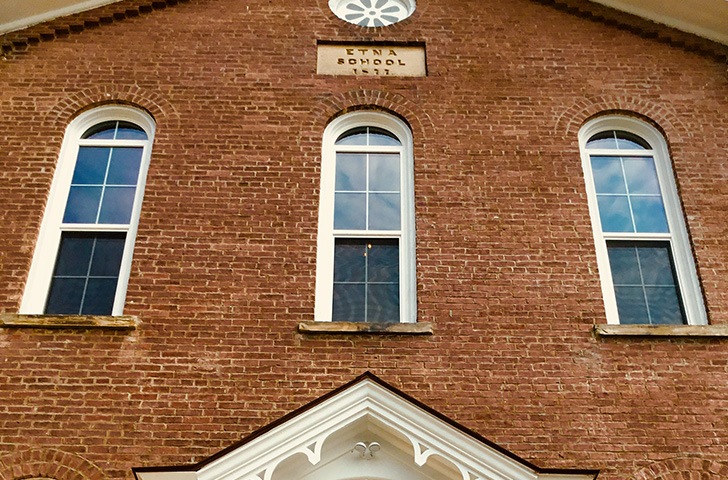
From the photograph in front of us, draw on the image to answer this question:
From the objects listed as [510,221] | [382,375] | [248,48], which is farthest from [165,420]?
[248,48]

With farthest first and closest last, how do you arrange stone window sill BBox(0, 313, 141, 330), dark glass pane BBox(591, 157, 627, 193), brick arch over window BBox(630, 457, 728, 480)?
dark glass pane BBox(591, 157, 627, 193) → stone window sill BBox(0, 313, 141, 330) → brick arch over window BBox(630, 457, 728, 480)

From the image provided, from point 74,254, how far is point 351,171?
10.8 ft

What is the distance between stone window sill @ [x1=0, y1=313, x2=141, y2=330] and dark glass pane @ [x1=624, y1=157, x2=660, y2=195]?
233 inches

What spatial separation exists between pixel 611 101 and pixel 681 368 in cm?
359

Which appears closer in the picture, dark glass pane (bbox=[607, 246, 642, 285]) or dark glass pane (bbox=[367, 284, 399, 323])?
dark glass pane (bbox=[367, 284, 399, 323])

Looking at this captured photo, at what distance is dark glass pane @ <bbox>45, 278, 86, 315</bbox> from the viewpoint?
31.6 feet

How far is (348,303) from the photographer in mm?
9758

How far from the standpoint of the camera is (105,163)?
10.8 meters

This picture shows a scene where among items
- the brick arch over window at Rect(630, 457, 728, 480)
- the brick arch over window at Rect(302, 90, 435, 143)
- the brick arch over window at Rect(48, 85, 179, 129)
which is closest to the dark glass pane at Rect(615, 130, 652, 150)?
the brick arch over window at Rect(302, 90, 435, 143)

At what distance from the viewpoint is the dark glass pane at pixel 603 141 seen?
11.1 meters

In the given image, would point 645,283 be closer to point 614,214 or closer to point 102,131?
point 614,214

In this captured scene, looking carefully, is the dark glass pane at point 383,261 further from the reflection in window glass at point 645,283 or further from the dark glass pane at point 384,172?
the reflection in window glass at point 645,283

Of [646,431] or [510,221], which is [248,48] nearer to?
[510,221]

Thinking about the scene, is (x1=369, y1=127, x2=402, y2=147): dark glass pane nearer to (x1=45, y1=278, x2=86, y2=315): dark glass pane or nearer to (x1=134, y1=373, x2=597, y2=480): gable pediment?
(x1=134, y1=373, x2=597, y2=480): gable pediment
